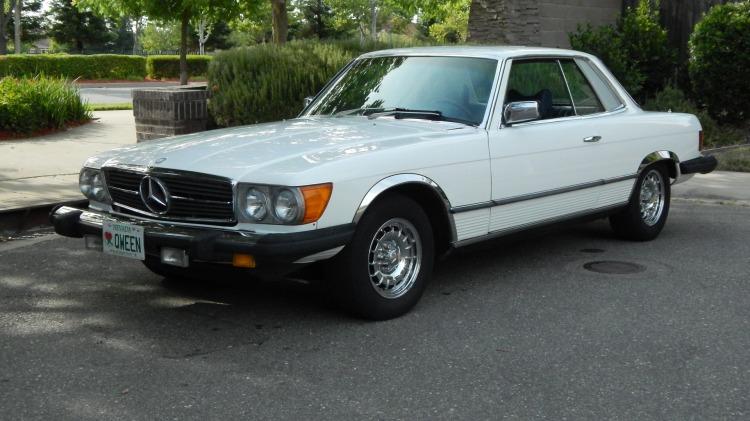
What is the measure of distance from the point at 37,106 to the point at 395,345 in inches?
451

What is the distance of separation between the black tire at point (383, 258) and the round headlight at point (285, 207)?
1.33 feet

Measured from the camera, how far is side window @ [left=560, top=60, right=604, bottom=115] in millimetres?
6863

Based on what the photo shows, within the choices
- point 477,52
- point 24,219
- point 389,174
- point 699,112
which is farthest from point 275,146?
point 699,112

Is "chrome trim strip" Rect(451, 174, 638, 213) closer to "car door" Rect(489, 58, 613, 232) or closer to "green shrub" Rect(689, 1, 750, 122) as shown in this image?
"car door" Rect(489, 58, 613, 232)

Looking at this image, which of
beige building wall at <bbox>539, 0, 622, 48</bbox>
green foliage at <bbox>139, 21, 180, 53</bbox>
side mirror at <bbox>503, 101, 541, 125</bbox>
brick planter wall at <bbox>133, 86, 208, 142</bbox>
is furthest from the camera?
green foliage at <bbox>139, 21, 180, 53</bbox>

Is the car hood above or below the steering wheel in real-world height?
below

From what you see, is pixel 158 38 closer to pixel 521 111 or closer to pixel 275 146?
pixel 521 111

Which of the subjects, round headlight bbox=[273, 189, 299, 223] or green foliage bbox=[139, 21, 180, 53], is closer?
round headlight bbox=[273, 189, 299, 223]

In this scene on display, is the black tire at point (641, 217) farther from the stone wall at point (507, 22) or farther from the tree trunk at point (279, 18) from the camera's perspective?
the tree trunk at point (279, 18)

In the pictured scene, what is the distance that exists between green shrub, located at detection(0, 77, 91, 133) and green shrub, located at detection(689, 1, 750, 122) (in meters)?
10.0

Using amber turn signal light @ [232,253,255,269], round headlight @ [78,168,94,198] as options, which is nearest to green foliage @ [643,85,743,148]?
round headlight @ [78,168,94,198]

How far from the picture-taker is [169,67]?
4709cm

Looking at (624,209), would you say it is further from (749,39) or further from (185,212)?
(749,39)

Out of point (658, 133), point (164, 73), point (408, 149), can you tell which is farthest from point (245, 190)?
point (164, 73)
